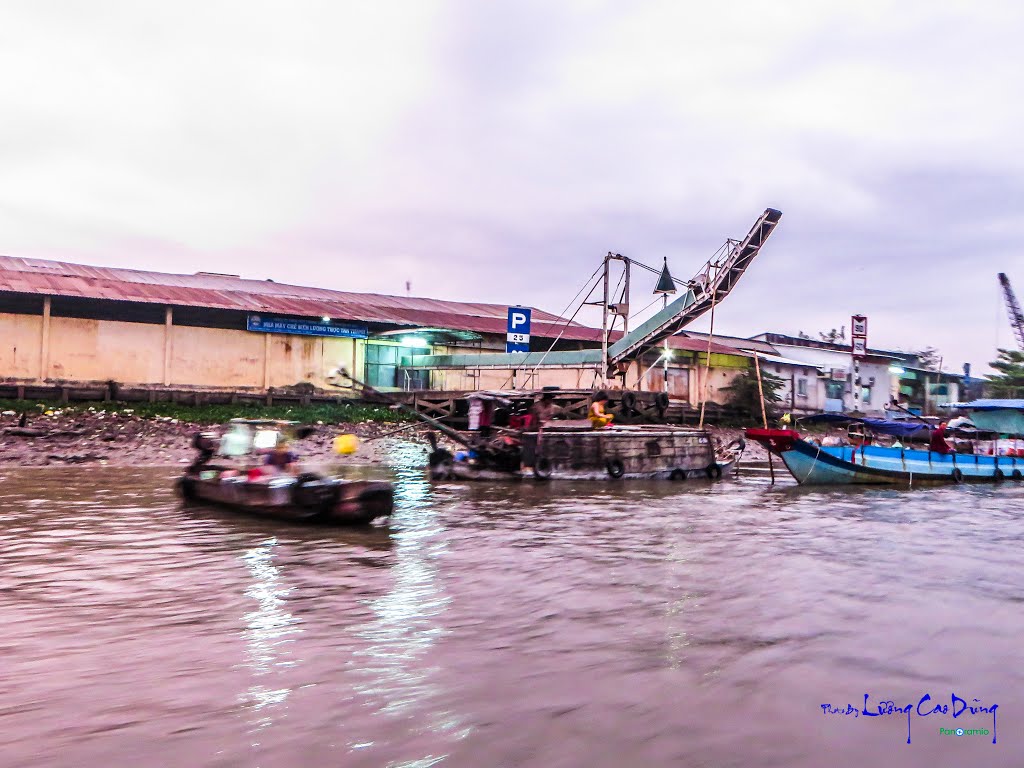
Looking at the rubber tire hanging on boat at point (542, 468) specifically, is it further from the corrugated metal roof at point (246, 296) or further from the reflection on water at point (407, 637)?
the corrugated metal roof at point (246, 296)

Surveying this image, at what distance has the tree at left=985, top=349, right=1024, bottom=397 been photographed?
142 ft

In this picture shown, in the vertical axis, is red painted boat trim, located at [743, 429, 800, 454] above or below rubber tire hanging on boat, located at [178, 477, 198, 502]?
above

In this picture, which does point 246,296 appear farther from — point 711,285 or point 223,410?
point 711,285

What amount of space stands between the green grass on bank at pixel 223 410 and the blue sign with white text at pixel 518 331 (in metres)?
5.10

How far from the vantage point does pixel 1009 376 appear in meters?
43.8

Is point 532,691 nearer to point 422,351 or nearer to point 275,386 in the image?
point 275,386

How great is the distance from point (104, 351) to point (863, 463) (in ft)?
77.1

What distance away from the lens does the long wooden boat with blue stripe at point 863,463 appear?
19.9m

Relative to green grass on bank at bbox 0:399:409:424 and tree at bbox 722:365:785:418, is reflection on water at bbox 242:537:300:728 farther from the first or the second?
tree at bbox 722:365:785:418

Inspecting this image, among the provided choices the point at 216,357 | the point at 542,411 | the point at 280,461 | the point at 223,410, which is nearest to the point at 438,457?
the point at 542,411

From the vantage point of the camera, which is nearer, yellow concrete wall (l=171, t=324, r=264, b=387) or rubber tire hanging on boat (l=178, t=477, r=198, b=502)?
rubber tire hanging on boat (l=178, t=477, r=198, b=502)

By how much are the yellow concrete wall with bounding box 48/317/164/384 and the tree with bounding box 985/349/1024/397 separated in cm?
4231

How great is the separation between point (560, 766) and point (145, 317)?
26533mm
